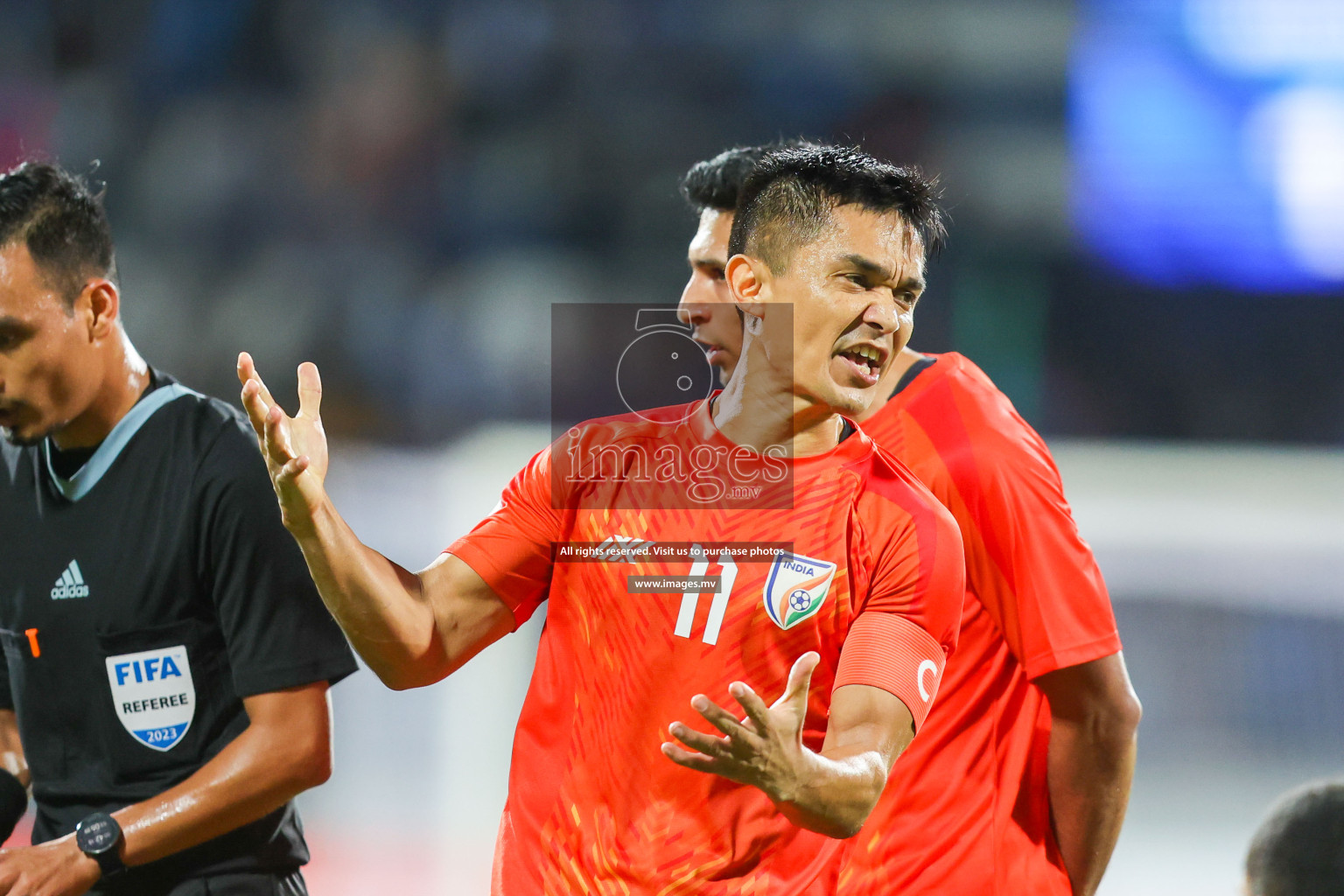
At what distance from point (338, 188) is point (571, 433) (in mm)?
5330

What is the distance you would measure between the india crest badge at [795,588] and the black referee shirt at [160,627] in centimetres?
78

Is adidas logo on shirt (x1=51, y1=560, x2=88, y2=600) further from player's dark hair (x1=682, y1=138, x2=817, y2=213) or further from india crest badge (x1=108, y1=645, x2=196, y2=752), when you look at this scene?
player's dark hair (x1=682, y1=138, x2=817, y2=213)

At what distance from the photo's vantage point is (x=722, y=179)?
8.63ft

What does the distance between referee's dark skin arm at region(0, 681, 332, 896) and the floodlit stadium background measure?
3.86 m

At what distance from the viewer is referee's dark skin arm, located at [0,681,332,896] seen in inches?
74.9

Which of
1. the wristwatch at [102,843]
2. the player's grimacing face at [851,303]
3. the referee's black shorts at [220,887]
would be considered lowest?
the referee's black shorts at [220,887]

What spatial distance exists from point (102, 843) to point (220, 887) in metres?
0.22

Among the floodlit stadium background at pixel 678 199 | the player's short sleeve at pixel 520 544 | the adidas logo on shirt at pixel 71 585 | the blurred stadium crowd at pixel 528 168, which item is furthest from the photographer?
the blurred stadium crowd at pixel 528 168

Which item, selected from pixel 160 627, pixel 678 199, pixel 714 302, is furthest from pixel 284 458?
pixel 678 199

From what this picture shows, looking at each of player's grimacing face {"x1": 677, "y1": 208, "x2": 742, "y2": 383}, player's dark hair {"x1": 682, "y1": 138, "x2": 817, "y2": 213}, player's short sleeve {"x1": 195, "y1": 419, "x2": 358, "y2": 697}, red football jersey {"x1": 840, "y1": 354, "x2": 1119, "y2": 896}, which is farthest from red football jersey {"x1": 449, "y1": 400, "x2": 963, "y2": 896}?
player's dark hair {"x1": 682, "y1": 138, "x2": 817, "y2": 213}

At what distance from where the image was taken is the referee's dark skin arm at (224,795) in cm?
190

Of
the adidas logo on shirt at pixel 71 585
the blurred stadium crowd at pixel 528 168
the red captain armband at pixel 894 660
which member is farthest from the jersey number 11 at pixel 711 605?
the blurred stadium crowd at pixel 528 168

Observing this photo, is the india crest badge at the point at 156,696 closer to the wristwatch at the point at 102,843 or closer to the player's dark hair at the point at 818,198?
the wristwatch at the point at 102,843

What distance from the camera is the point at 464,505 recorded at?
5.46 meters
